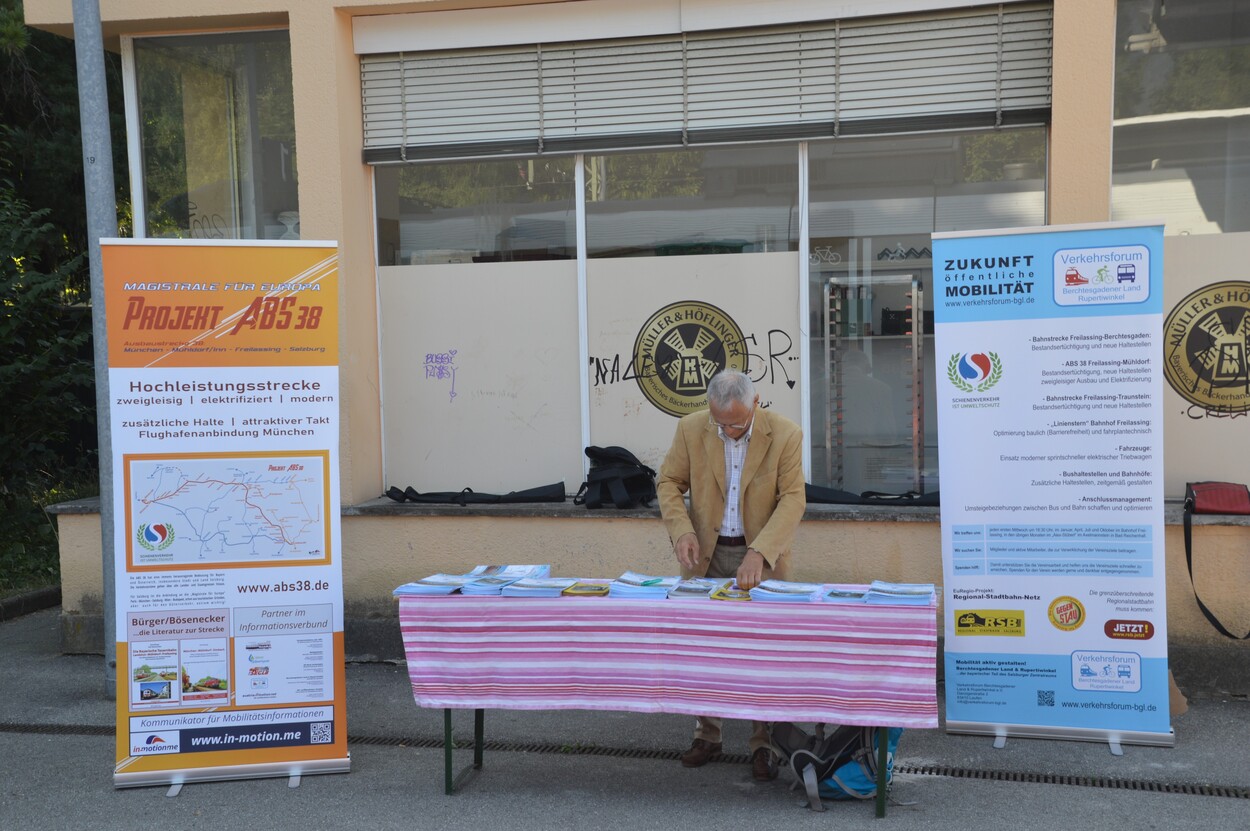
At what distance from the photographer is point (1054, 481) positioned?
5301mm

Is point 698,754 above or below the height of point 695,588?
below

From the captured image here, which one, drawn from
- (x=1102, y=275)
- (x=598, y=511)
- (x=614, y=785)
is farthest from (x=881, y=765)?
(x=598, y=511)

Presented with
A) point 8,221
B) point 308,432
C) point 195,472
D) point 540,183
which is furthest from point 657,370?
point 8,221

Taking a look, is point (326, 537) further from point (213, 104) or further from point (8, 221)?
point (8, 221)

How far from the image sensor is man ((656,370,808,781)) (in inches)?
193

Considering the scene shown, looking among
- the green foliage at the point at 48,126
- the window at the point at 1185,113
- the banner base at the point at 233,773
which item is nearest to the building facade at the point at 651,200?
the window at the point at 1185,113

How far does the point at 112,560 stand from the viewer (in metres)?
6.16

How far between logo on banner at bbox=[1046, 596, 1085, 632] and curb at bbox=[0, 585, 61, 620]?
24.6 ft

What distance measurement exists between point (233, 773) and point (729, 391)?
2.93 metres

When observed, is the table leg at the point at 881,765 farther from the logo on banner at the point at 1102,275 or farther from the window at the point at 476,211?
the window at the point at 476,211

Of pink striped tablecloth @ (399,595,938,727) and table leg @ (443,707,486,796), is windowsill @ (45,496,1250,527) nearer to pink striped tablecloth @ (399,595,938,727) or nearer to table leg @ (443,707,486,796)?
table leg @ (443,707,486,796)

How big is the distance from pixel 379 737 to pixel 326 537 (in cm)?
119

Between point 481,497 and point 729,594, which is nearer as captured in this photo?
point 729,594

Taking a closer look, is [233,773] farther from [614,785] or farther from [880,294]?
[880,294]
